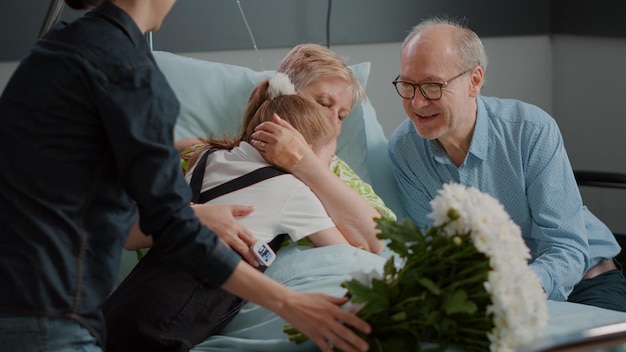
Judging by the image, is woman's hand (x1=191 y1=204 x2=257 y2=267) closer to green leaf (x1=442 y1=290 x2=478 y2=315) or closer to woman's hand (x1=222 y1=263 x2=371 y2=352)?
woman's hand (x1=222 y1=263 x2=371 y2=352)

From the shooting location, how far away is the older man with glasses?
Result: 2738 millimetres

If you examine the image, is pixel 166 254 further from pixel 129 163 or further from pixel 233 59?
pixel 233 59

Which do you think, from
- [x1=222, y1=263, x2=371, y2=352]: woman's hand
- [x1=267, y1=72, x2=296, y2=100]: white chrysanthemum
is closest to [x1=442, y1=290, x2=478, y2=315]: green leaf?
[x1=222, y1=263, x2=371, y2=352]: woman's hand

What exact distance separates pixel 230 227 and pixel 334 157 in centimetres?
74

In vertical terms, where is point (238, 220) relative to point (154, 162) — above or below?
below

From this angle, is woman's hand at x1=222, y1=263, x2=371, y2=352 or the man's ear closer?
woman's hand at x1=222, y1=263, x2=371, y2=352

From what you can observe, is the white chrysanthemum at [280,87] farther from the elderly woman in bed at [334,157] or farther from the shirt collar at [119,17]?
the shirt collar at [119,17]

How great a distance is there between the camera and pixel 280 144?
2.34m

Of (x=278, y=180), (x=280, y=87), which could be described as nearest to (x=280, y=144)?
(x=278, y=180)

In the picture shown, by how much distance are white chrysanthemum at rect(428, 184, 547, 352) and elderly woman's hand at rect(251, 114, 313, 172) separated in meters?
0.77

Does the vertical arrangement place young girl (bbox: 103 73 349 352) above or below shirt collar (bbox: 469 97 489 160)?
above

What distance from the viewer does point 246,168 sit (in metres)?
2.28

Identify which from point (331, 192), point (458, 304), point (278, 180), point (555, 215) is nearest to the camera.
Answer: point (458, 304)

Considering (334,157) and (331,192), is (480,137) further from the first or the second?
(331,192)
